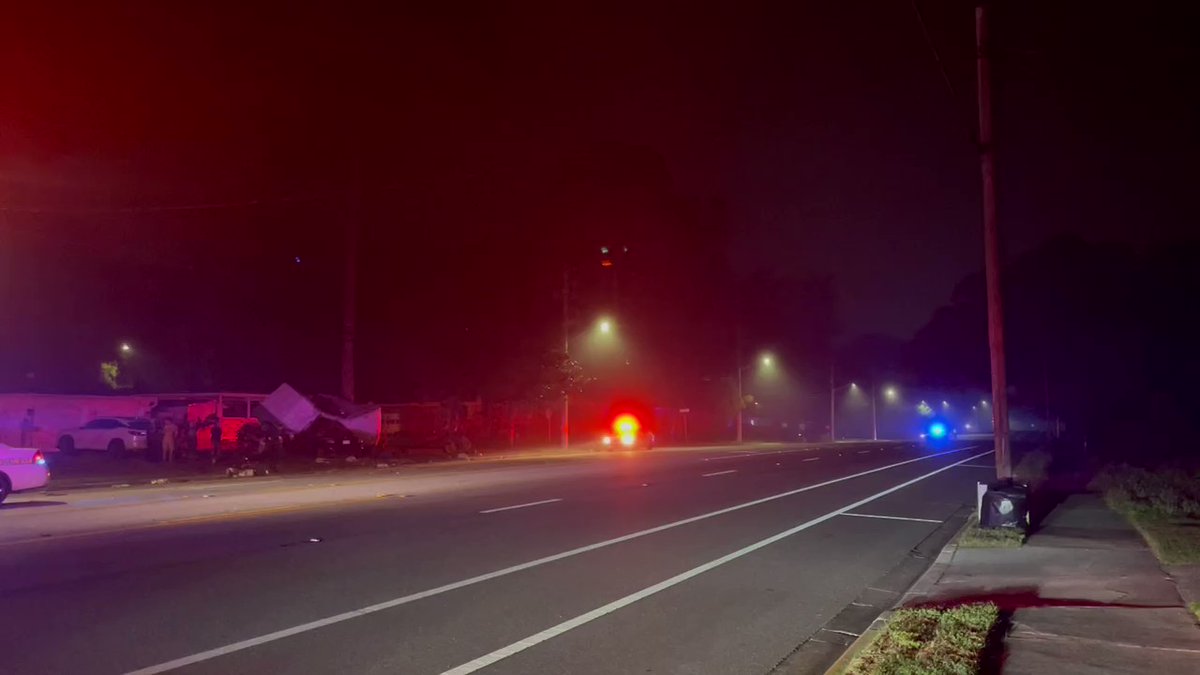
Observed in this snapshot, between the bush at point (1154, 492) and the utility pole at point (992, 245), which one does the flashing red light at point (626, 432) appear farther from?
the utility pole at point (992, 245)

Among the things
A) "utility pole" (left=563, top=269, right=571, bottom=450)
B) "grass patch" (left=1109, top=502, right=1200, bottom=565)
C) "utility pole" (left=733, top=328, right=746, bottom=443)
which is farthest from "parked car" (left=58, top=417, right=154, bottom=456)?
"utility pole" (left=733, top=328, right=746, bottom=443)

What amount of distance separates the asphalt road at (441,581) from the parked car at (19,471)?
73cm

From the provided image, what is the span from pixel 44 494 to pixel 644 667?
19.2 meters

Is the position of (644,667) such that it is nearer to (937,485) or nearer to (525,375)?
(937,485)

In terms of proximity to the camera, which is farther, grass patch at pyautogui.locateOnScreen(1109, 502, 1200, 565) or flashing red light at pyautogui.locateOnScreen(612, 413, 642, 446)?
flashing red light at pyautogui.locateOnScreen(612, 413, 642, 446)

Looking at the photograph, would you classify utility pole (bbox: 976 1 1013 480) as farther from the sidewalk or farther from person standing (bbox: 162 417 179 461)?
person standing (bbox: 162 417 179 461)

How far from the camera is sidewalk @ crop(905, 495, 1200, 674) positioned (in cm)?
652

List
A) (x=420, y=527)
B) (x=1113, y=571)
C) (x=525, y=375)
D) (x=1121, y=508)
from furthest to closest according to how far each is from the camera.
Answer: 1. (x=525, y=375)
2. (x=1121, y=508)
3. (x=420, y=527)
4. (x=1113, y=571)

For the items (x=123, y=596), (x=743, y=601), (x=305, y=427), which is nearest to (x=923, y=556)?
(x=743, y=601)

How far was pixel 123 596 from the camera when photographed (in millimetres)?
8891

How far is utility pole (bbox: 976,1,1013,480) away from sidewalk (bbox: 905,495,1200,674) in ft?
5.99

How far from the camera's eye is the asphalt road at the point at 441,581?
6.98 meters

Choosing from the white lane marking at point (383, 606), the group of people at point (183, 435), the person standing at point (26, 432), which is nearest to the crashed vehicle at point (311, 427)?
the group of people at point (183, 435)

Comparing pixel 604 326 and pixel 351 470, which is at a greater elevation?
pixel 604 326
